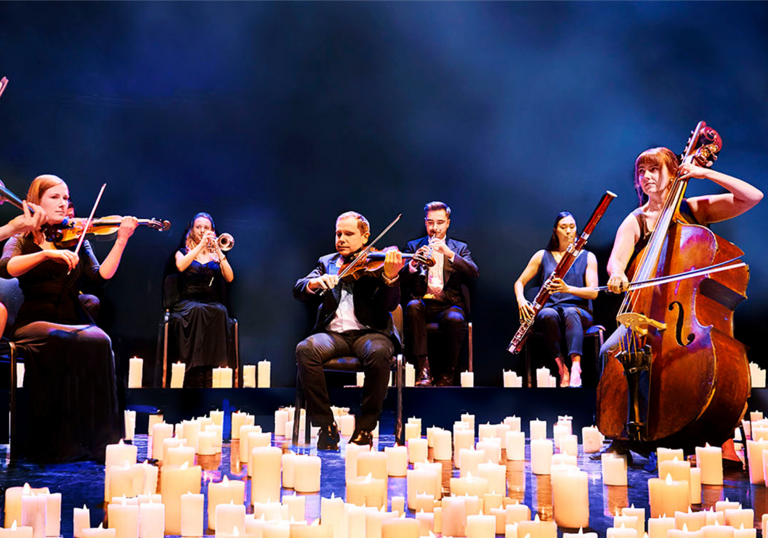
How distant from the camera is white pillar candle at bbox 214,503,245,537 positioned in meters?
1.78

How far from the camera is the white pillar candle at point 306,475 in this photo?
2455 mm

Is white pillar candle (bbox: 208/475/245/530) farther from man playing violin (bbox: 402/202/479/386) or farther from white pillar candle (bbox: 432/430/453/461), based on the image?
man playing violin (bbox: 402/202/479/386)

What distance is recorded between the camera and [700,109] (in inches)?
230

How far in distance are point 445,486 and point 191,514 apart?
987 mm

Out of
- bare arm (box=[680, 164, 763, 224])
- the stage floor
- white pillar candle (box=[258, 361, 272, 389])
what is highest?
bare arm (box=[680, 164, 763, 224])

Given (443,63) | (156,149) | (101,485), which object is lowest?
(101,485)

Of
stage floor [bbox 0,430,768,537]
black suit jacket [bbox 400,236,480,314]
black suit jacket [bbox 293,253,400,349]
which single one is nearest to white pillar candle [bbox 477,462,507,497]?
stage floor [bbox 0,430,768,537]

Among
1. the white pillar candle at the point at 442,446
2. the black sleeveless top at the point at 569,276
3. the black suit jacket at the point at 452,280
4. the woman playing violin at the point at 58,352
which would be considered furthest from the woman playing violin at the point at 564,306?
the woman playing violin at the point at 58,352

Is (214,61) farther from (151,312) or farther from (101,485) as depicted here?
(101,485)

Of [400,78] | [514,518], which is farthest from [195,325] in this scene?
[514,518]

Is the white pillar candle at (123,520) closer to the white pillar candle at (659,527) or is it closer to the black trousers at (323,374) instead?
the white pillar candle at (659,527)

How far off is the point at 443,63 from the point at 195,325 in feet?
8.77

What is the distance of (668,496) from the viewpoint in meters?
2.09

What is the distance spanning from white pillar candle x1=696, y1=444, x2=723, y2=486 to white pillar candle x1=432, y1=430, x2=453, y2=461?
960 millimetres
